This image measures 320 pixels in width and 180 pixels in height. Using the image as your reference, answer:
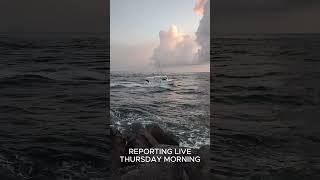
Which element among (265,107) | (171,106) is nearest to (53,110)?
(171,106)

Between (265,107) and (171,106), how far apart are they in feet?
2.55

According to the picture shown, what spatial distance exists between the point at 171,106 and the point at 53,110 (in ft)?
3.15

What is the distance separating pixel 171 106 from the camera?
3.16 m

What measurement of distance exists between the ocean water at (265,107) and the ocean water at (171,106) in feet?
0.34

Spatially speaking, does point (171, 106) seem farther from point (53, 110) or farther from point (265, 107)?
point (53, 110)

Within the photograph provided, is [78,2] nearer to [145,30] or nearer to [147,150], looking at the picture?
[145,30]

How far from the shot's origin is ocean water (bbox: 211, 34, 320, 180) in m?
3.16

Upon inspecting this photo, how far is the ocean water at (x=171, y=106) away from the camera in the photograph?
3127 mm

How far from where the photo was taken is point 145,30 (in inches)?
123

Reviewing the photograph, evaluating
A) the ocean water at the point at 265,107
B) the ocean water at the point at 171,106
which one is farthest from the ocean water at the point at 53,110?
the ocean water at the point at 265,107

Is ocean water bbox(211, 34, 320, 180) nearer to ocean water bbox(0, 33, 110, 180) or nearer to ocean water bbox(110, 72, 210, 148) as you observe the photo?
ocean water bbox(110, 72, 210, 148)

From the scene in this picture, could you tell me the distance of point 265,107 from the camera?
127 inches

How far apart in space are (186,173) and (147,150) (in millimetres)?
357

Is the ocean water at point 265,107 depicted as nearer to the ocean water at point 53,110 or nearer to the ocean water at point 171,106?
the ocean water at point 171,106
